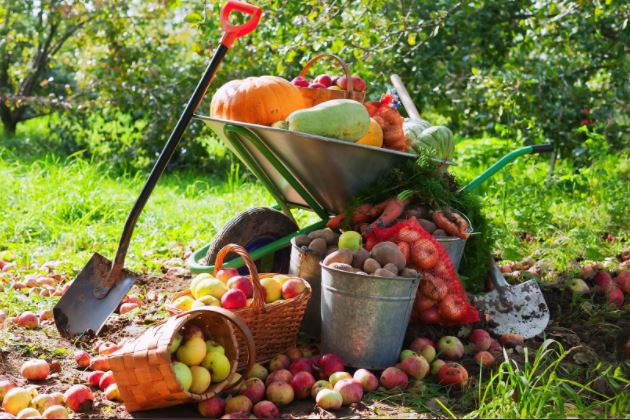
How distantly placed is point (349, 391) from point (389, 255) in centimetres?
63

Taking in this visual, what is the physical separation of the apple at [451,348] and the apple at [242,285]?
0.81 meters

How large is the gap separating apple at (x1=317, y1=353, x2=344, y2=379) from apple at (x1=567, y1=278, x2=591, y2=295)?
5.07 ft

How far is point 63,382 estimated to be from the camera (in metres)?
2.96

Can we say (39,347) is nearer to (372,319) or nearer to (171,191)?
(372,319)

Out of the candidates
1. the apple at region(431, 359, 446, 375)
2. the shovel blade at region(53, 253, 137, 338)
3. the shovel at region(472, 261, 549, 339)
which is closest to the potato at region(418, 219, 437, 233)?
the shovel at region(472, 261, 549, 339)

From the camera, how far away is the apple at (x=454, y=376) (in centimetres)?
286

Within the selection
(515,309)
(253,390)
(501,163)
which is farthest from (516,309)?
(253,390)

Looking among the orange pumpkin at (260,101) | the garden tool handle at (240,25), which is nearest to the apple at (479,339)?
the orange pumpkin at (260,101)

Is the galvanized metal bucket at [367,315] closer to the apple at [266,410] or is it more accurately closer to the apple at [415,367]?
the apple at [415,367]

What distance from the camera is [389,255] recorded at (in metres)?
3.06

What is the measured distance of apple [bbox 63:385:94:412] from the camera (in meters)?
2.64

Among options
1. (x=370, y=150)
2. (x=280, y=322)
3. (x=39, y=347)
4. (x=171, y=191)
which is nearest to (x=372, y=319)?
(x=280, y=322)

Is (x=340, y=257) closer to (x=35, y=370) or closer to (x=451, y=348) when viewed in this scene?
(x=451, y=348)

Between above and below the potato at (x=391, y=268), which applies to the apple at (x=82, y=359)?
below
